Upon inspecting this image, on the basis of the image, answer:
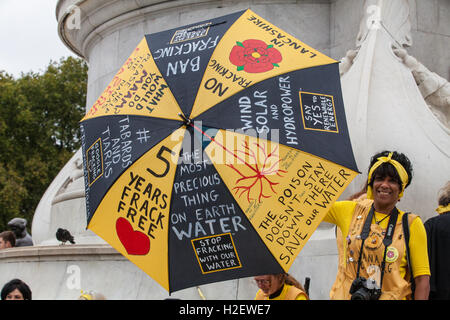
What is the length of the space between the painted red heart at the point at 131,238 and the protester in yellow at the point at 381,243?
1104mm

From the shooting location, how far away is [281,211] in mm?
3773

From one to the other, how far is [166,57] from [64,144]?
23.9 metres

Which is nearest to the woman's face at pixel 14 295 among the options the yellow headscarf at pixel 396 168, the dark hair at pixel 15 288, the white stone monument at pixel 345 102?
the dark hair at pixel 15 288

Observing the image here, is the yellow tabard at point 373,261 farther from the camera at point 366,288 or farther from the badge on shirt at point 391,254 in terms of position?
the camera at point 366,288

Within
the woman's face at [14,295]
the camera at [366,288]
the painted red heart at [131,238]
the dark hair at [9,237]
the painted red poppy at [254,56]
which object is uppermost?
the painted red poppy at [254,56]

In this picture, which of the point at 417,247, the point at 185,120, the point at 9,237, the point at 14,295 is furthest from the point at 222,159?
the point at 9,237

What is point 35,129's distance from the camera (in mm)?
26375

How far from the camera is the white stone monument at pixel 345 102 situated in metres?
6.49

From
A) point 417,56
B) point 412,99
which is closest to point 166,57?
point 412,99

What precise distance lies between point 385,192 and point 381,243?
11.6 inches

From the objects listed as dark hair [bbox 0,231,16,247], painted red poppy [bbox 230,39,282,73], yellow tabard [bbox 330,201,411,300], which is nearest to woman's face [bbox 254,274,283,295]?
yellow tabard [bbox 330,201,411,300]

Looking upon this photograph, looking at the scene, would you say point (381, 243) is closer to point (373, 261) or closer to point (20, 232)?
point (373, 261)
